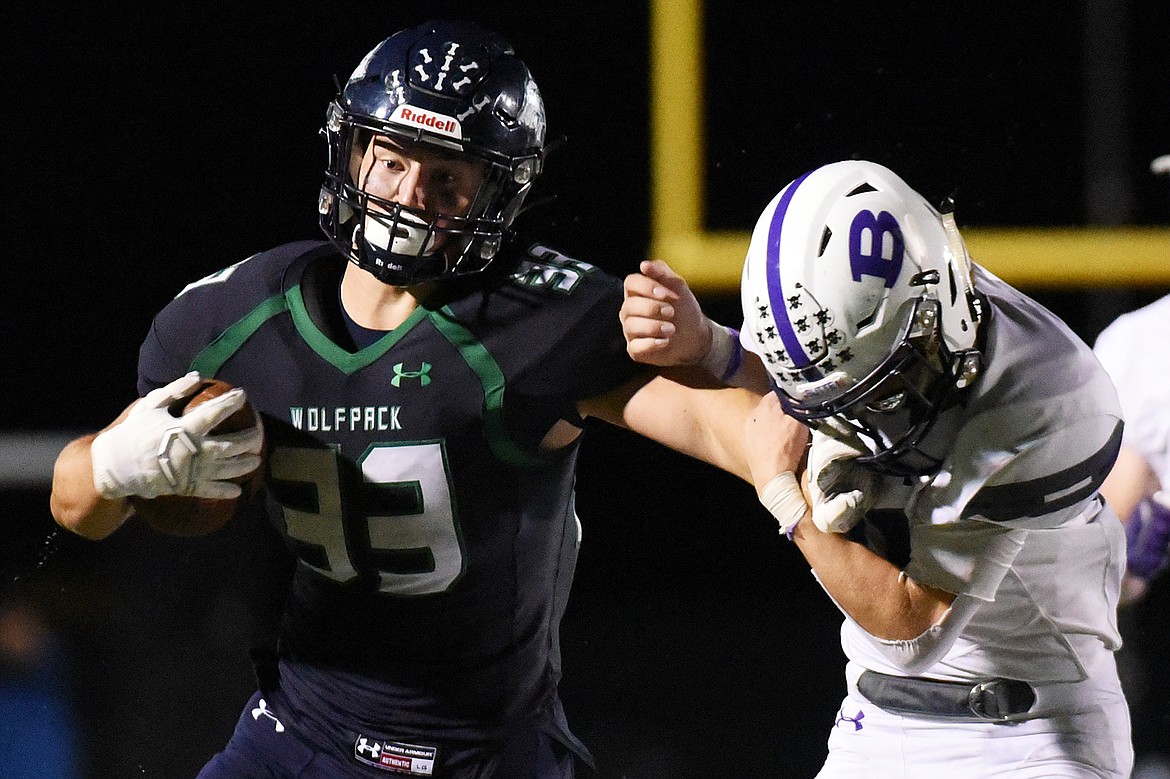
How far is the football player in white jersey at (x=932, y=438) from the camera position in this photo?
69.2 inches

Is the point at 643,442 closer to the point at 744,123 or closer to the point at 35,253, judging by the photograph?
the point at 744,123

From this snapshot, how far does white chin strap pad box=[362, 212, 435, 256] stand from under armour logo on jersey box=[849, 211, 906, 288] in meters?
0.56

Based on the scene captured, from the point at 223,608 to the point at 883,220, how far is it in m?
2.05

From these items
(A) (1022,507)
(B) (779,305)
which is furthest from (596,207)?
(A) (1022,507)

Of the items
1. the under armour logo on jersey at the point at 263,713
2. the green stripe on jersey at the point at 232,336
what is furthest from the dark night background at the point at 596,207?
the green stripe on jersey at the point at 232,336

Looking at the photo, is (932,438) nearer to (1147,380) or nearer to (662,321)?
(662,321)

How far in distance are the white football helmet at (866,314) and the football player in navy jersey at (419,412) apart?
0.19 metres

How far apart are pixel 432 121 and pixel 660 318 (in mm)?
407

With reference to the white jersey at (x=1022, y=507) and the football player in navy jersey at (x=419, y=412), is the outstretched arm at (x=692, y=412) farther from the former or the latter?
the white jersey at (x=1022, y=507)

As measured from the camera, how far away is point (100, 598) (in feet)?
11.1

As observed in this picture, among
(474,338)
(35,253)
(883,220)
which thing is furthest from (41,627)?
(883,220)

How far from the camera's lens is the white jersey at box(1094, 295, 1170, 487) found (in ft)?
8.83

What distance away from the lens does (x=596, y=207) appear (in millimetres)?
3510

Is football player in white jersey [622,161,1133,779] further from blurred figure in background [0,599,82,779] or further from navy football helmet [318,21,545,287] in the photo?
blurred figure in background [0,599,82,779]
